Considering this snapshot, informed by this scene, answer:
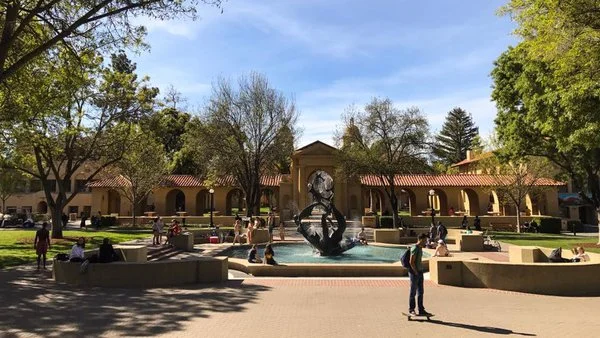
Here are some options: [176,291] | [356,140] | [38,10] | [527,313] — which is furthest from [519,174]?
[38,10]

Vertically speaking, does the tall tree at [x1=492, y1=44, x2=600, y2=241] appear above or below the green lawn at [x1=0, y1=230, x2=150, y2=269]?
above

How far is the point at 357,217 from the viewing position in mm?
45406

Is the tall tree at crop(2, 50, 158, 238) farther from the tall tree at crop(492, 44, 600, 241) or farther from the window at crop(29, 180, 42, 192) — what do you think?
the window at crop(29, 180, 42, 192)

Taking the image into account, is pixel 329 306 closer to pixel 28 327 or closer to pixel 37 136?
pixel 28 327

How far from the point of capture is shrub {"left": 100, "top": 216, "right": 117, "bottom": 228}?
40156mm

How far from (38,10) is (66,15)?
3.26 m

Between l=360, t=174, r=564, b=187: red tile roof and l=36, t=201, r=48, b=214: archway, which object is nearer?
l=360, t=174, r=564, b=187: red tile roof

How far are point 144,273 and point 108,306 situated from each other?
2685 millimetres

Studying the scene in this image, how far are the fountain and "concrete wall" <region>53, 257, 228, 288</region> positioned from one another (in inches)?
329

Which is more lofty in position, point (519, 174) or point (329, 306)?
point (519, 174)

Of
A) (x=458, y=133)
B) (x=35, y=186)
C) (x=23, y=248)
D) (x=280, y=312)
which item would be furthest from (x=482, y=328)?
(x=458, y=133)

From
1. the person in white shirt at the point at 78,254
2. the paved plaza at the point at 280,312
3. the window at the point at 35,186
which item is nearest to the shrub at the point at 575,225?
the paved plaza at the point at 280,312

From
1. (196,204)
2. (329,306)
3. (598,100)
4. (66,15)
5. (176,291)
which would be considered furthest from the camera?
(196,204)

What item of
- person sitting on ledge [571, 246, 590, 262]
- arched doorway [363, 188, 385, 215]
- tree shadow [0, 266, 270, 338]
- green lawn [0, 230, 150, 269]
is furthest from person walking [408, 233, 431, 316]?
arched doorway [363, 188, 385, 215]
